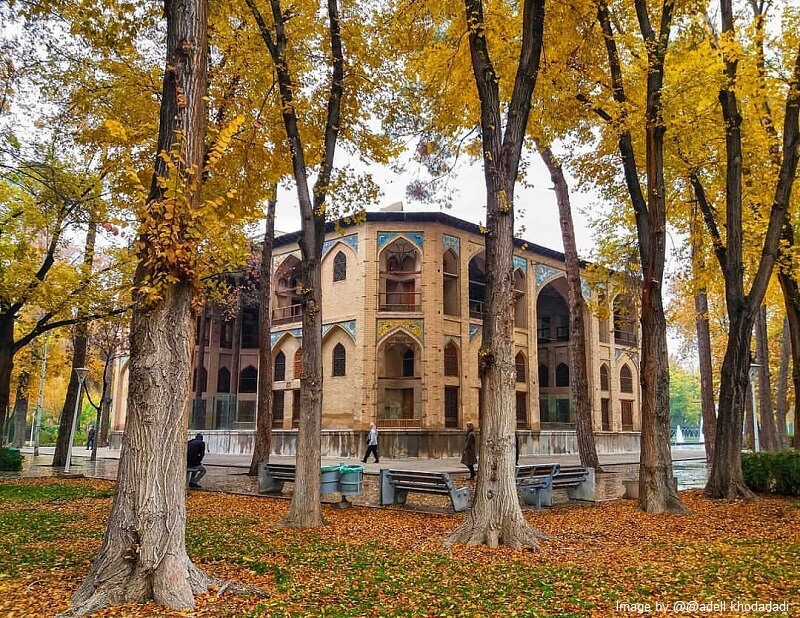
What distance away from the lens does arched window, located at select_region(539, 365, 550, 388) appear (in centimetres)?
3847


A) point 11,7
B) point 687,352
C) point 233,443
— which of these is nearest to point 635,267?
point 11,7

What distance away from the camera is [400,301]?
31.1 metres

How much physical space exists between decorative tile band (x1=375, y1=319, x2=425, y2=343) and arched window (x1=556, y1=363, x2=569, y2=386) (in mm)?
12893

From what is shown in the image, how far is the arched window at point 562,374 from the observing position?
37.9 meters

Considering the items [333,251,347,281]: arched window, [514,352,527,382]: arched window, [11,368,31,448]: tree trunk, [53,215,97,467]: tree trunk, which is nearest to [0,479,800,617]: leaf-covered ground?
[53,215,97,467]: tree trunk

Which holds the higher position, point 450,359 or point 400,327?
point 400,327

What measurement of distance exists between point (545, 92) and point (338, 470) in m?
7.53

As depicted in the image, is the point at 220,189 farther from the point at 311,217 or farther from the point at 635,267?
the point at 635,267

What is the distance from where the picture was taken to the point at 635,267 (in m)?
16.9

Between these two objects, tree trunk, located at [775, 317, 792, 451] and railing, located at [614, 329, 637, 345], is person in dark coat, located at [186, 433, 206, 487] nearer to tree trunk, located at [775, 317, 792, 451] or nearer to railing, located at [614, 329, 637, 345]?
tree trunk, located at [775, 317, 792, 451]

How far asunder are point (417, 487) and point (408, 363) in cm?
1946

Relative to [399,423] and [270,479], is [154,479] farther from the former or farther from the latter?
[399,423]

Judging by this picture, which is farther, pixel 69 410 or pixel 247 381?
pixel 247 381

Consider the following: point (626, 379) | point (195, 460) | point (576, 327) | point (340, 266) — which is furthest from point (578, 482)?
point (626, 379)
